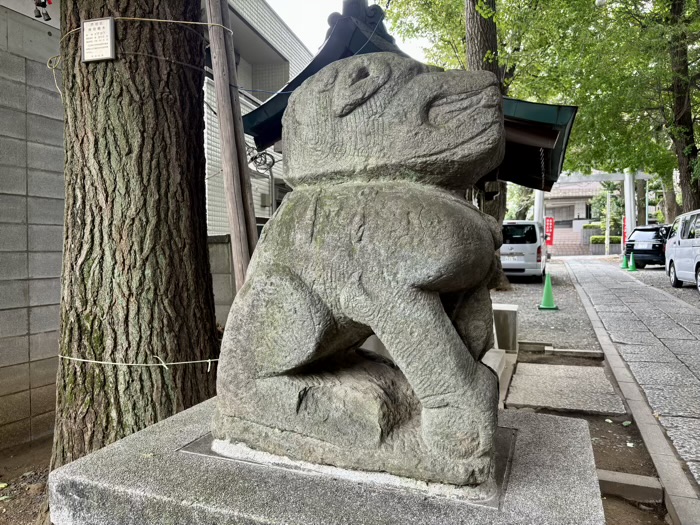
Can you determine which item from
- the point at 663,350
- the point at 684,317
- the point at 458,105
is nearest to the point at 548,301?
the point at 684,317

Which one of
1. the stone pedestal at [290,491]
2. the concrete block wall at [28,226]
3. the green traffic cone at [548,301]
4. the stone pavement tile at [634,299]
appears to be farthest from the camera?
the stone pavement tile at [634,299]

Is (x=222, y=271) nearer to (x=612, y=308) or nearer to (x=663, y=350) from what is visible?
(x=663, y=350)

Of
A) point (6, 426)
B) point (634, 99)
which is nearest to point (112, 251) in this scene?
point (6, 426)

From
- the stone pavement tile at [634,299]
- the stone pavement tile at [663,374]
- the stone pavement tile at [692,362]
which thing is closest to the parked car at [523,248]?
the stone pavement tile at [634,299]

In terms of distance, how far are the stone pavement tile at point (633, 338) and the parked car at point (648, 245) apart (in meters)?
12.0

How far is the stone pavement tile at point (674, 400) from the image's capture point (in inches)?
151

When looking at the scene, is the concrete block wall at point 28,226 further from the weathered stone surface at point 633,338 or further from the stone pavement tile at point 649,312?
the stone pavement tile at point 649,312

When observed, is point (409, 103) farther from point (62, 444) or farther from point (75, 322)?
point (62, 444)

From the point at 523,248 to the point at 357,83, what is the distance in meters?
12.1

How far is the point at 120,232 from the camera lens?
8.58ft

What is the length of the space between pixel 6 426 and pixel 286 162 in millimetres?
3566

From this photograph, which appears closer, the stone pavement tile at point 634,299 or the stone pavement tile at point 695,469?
the stone pavement tile at point 695,469

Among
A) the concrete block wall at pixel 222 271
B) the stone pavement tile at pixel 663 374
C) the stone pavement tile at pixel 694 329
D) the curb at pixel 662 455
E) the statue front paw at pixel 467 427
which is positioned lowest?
the curb at pixel 662 455

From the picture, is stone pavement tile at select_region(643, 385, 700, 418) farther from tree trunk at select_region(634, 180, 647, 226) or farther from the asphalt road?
tree trunk at select_region(634, 180, 647, 226)
